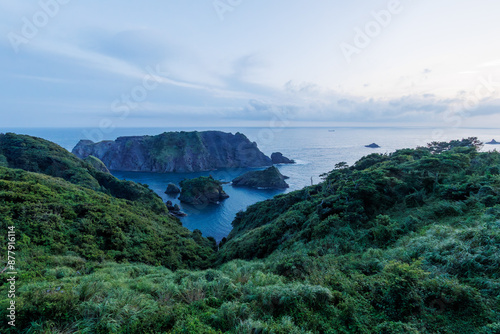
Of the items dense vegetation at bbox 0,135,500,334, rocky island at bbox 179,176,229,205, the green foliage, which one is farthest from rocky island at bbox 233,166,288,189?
dense vegetation at bbox 0,135,500,334

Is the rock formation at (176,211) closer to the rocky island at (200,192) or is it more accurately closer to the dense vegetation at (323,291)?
the rocky island at (200,192)

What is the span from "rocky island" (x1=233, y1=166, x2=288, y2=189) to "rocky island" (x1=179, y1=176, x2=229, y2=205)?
16350mm

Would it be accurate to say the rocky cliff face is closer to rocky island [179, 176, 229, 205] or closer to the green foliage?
rocky island [179, 176, 229, 205]

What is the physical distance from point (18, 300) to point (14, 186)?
1631 centimetres

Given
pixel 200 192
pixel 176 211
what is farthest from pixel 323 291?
pixel 200 192

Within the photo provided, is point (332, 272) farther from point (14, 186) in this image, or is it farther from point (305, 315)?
point (14, 186)

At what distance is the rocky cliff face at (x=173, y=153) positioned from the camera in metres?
103

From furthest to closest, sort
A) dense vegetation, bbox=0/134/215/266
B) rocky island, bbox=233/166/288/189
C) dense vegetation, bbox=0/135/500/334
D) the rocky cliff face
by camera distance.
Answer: the rocky cliff face
rocky island, bbox=233/166/288/189
dense vegetation, bbox=0/134/215/266
dense vegetation, bbox=0/135/500/334

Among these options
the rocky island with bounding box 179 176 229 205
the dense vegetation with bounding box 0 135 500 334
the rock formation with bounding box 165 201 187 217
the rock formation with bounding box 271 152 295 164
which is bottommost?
the rock formation with bounding box 165 201 187 217

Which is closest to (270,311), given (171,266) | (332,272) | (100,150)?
(332,272)

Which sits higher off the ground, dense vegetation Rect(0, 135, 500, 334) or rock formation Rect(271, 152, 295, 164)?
dense vegetation Rect(0, 135, 500, 334)

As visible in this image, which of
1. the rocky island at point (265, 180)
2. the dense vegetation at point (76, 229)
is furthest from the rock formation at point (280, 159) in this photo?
the dense vegetation at point (76, 229)

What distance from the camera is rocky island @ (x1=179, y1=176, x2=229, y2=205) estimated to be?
57750 mm

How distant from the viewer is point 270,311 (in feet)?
17.6
